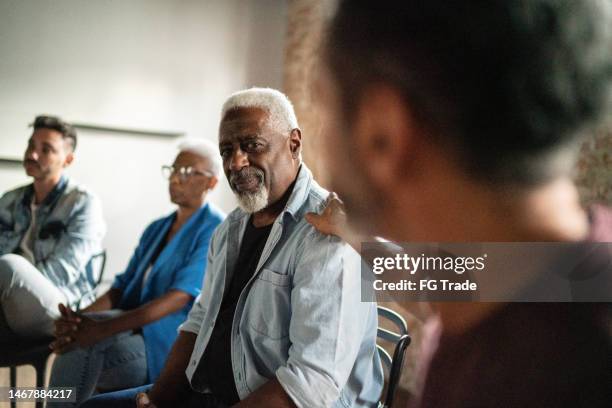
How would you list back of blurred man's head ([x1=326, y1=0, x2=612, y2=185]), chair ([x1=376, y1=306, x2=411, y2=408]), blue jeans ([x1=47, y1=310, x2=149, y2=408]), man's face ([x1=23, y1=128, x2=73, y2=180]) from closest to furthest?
back of blurred man's head ([x1=326, y1=0, x2=612, y2=185]) < chair ([x1=376, y1=306, x2=411, y2=408]) < blue jeans ([x1=47, y1=310, x2=149, y2=408]) < man's face ([x1=23, y1=128, x2=73, y2=180])

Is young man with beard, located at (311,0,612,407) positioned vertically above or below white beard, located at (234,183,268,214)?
below

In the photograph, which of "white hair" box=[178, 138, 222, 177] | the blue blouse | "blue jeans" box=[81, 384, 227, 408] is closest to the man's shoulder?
the blue blouse

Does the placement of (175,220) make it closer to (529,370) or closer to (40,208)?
(40,208)

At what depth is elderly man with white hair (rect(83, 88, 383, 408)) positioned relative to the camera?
80cm

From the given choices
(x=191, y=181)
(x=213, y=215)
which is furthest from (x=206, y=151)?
(x=213, y=215)

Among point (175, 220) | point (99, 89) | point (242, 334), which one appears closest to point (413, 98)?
point (242, 334)

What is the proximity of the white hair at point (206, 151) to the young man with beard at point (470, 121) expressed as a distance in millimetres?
1322

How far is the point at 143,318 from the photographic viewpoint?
1314 millimetres

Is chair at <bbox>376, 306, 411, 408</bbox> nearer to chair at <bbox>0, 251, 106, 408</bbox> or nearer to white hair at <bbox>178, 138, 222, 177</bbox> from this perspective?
white hair at <bbox>178, 138, 222, 177</bbox>

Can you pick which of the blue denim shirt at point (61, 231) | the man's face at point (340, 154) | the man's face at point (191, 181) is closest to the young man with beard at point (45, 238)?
the blue denim shirt at point (61, 231)

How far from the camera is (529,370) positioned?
0.27 meters

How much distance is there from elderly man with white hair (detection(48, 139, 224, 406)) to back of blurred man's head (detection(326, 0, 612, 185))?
3.88 feet

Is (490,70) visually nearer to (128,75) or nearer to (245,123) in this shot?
(245,123)

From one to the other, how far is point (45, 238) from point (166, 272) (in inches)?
17.1
